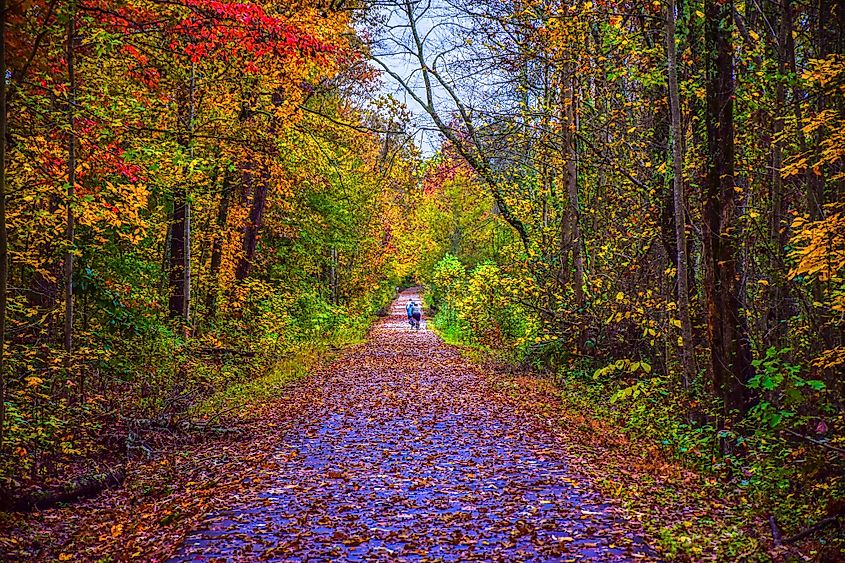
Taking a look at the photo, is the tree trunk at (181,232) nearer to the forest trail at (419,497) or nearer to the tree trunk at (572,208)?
the forest trail at (419,497)

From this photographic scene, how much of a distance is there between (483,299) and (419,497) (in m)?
13.3

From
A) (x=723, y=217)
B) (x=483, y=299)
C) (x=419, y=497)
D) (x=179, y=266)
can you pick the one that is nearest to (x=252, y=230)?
(x=179, y=266)

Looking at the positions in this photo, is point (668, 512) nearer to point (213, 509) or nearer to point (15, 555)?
point (213, 509)

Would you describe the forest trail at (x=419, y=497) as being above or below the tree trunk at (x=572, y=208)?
below

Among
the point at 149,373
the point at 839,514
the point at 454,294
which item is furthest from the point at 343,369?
the point at 454,294

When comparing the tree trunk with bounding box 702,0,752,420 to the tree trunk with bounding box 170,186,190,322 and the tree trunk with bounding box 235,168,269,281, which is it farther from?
the tree trunk with bounding box 235,168,269,281

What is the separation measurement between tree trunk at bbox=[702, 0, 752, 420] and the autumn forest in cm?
4

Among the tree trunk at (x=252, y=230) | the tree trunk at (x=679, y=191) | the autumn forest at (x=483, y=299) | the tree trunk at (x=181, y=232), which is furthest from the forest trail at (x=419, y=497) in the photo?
the tree trunk at (x=252, y=230)

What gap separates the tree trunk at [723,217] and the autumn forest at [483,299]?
39 millimetres

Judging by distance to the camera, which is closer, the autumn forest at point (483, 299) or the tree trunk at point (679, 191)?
the autumn forest at point (483, 299)

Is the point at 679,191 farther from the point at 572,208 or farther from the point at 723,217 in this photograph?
the point at 572,208

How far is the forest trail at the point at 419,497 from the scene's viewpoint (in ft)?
18.4

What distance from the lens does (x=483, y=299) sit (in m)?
20.2

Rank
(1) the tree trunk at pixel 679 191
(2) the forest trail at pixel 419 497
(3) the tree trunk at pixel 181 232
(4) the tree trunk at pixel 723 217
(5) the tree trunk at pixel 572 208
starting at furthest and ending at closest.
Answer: (5) the tree trunk at pixel 572 208, (3) the tree trunk at pixel 181 232, (1) the tree trunk at pixel 679 191, (4) the tree trunk at pixel 723 217, (2) the forest trail at pixel 419 497
